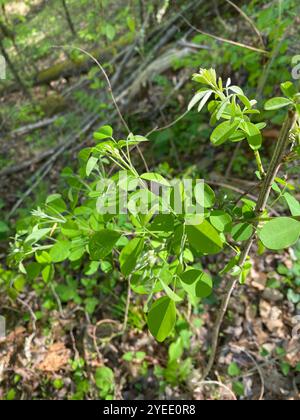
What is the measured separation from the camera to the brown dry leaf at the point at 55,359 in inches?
91.2

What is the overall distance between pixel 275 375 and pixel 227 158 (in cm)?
188

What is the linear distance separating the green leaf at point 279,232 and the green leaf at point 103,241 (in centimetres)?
42

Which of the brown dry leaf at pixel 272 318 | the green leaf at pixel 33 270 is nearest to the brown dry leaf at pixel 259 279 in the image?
the brown dry leaf at pixel 272 318

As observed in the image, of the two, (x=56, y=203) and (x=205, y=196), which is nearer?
(x=205, y=196)

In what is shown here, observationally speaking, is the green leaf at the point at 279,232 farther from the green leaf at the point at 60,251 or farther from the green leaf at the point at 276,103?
the green leaf at the point at 60,251

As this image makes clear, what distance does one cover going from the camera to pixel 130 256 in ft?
3.27

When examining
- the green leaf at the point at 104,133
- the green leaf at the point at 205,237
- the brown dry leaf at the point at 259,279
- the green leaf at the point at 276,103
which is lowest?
the brown dry leaf at the point at 259,279

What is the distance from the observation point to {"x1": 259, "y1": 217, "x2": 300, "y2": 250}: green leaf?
2.73 feet

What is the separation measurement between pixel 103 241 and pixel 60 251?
34 cm

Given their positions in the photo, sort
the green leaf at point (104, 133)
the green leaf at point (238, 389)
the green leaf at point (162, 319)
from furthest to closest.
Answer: the green leaf at point (238, 389) → the green leaf at point (104, 133) → the green leaf at point (162, 319)

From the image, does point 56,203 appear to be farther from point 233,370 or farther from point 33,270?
point 233,370

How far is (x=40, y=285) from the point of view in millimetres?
2760

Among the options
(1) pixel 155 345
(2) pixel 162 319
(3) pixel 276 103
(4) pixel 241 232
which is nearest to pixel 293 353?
(1) pixel 155 345
